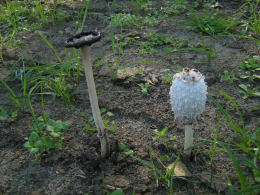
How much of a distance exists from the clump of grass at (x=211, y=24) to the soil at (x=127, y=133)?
17cm

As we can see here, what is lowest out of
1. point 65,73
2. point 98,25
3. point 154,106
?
point 154,106

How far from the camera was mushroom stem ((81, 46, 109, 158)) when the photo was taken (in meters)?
1.42

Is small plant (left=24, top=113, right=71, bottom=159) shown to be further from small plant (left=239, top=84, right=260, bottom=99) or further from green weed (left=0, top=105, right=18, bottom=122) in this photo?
small plant (left=239, top=84, right=260, bottom=99)

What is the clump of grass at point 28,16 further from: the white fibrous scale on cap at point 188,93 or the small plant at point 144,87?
the white fibrous scale on cap at point 188,93

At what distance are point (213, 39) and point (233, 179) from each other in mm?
2211

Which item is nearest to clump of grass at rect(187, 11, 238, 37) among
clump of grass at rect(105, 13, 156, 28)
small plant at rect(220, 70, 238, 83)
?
clump of grass at rect(105, 13, 156, 28)

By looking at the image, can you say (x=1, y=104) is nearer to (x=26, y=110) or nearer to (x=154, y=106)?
(x=26, y=110)

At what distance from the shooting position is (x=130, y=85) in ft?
8.55

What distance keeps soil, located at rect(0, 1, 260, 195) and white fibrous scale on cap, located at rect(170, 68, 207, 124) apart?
326 mm

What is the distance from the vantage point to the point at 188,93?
1.50 m

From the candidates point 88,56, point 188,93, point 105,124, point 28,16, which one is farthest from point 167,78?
point 28,16

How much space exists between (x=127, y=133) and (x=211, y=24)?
7.34ft

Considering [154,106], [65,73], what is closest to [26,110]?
[65,73]

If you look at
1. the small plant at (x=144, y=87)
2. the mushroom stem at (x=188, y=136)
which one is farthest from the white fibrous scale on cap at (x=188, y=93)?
the small plant at (x=144, y=87)
